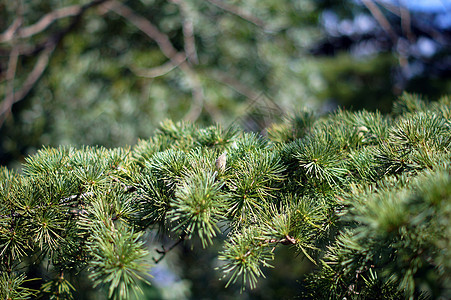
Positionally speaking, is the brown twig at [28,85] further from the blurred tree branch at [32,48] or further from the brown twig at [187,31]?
the brown twig at [187,31]

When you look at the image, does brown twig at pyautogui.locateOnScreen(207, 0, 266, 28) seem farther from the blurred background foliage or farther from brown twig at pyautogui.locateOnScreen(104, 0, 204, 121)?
brown twig at pyautogui.locateOnScreen(104, 0, 204, 121)

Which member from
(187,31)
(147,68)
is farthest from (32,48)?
(187,31)

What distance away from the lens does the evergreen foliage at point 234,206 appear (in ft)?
1.18

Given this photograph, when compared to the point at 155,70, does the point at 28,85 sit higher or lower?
higher

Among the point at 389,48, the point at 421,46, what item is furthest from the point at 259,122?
the point at 389,48

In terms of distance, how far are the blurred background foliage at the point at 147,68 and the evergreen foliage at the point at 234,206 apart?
36.4 inches

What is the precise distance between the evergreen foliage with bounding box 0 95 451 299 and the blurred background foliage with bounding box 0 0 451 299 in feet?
3.03

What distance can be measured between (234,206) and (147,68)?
132 centimetres

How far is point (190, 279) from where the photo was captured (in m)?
1.42

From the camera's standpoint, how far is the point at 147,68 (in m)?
1.57

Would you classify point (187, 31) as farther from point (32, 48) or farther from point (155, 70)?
point (32, 48)

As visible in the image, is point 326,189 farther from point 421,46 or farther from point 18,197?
point 421,46

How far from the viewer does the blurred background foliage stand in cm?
144

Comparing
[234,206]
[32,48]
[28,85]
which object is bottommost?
[234,206]
